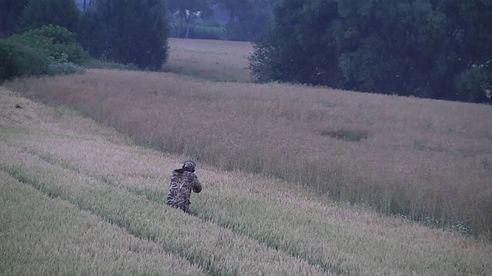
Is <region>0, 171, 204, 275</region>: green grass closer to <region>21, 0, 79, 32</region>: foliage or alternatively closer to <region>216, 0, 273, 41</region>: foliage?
<region>21, 0, 79, 32</region>: foliage

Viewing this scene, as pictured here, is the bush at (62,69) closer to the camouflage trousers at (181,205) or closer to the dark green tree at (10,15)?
the dark green tree at (10,15)

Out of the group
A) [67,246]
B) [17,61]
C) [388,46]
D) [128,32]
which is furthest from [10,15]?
[67,246]

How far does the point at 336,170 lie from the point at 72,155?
5878 millimetres

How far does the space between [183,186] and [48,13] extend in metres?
46.7

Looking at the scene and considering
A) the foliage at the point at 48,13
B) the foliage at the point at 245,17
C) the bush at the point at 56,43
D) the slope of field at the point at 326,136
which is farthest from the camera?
the foliage at the point at 245,17

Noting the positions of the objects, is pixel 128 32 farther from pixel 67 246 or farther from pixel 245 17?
pixel 67 246

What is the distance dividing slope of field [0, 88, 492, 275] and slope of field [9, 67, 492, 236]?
3.58 ft

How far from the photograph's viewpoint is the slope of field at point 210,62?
55.7 meters

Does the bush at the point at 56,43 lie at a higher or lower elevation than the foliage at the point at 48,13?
lower

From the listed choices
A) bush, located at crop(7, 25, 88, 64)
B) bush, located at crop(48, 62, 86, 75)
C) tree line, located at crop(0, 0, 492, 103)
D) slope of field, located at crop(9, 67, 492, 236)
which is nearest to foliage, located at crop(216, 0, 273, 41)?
tree line, located at crop(0, 0, 492, 103)

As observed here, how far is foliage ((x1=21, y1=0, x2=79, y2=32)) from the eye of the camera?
5206cm

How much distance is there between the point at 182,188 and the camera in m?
9.91

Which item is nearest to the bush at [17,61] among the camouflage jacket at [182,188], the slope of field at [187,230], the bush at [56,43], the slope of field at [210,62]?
the bush at [56,43]

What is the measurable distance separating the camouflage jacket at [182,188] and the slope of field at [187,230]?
31 centimetres
